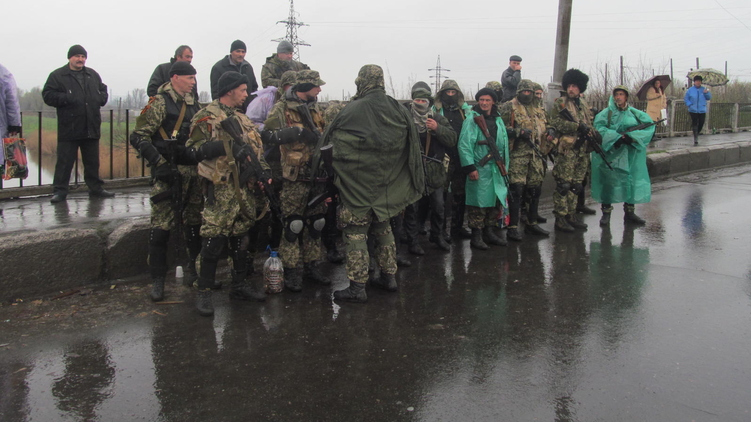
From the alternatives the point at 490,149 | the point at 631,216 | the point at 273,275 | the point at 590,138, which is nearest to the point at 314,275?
the point at 273,275

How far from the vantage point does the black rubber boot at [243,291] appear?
4.61 meters

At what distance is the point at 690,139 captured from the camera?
15.9 metres

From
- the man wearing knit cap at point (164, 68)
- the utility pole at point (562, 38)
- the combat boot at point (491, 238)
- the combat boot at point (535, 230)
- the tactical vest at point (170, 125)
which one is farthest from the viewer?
the utility pole at point (562, 38)

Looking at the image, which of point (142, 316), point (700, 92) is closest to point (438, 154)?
point (142, 316)

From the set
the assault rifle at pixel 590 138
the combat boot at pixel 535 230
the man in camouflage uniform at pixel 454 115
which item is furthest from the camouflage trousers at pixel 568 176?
the man in camouflage uniform at pixel 454 115

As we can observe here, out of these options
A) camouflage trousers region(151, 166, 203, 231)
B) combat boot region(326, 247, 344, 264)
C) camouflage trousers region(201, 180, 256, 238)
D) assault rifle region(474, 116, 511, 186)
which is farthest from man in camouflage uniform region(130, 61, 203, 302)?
assault rifle region(474, 116, 511, 186)

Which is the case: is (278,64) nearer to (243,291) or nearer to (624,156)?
(243,291)

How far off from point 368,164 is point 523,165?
2.67 meters

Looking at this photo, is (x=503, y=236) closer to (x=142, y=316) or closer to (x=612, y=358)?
(x=612, y=358)

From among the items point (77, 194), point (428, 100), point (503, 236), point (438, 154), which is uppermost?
point (428, 100)

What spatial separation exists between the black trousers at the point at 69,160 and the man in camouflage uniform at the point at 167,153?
248cm

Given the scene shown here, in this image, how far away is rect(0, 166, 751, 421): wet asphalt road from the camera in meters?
3.01

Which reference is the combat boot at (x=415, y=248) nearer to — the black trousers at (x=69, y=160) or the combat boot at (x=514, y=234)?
the combat boot at (x=514, y=234)

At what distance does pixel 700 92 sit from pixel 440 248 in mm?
11893
